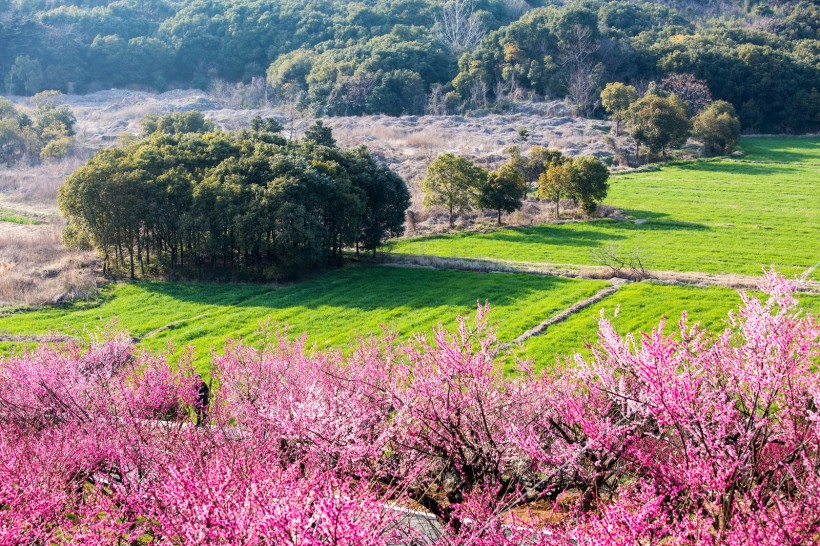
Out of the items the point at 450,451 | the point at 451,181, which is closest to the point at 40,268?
the point at 451,181

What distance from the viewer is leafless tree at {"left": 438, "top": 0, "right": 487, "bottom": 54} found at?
110 meters

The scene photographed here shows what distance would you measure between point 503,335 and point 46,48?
10716 centimetres

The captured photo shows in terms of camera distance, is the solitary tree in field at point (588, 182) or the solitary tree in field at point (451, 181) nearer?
the solitary tree in field at point (451, 181)

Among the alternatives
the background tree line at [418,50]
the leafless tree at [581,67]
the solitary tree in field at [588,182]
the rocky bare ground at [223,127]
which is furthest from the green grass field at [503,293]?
the background tree line at [418,50]

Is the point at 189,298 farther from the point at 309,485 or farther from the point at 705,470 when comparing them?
the point at 705,470

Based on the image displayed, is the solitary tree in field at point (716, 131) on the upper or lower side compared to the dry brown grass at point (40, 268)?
upper

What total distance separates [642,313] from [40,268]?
92.0 ft

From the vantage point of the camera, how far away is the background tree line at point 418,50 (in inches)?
3280

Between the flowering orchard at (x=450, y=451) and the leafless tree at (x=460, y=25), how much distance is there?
10088 cm

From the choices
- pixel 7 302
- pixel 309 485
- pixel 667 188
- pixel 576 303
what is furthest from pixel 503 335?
pixel 667 188

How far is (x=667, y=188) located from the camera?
5197 centimetres

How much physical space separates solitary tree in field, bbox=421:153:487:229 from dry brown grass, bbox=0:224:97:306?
793 inches

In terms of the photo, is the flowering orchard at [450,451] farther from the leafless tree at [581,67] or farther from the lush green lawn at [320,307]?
the leafless tree at [581,67]

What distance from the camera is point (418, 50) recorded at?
92938 mm
